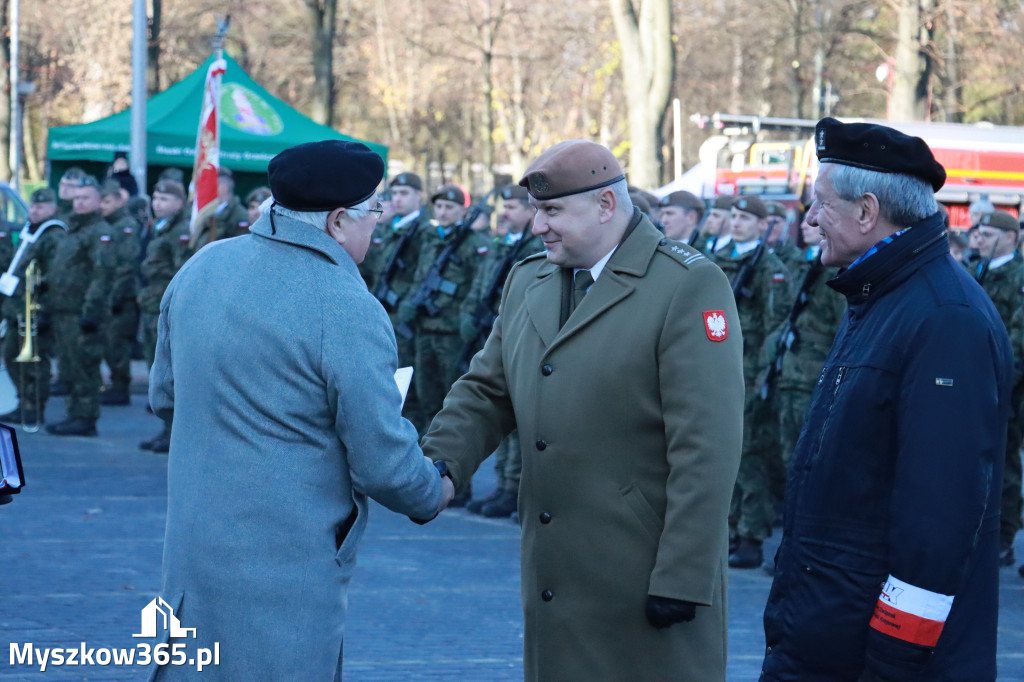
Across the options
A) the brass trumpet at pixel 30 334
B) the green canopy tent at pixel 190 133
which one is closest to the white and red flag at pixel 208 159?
the brass trumpet at pixel 30 334

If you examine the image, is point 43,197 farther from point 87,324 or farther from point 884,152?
point 884,152

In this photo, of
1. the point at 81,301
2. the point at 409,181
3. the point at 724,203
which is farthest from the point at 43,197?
the point at 724,203

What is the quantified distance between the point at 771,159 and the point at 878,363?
22956 mm

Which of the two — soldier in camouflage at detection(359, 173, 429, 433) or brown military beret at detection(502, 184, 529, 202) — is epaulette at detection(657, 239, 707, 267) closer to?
brown military beret at detection(502, 184, 529, 202)

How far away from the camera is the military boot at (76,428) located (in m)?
12.1

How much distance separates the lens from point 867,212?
2.96 m

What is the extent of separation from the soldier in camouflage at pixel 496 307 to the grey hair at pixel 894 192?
6176 mm

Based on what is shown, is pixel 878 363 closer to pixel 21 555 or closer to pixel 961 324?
pixel 961 324

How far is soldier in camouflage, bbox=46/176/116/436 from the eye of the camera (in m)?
12.1

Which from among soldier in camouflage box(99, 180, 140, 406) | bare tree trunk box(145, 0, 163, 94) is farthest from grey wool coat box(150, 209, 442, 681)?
bare tree trunk box(145, 0, 163, 94)

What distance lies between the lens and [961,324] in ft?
9.05

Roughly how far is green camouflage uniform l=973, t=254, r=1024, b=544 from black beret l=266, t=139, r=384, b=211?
5820 mm

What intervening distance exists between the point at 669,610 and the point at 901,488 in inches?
28.0

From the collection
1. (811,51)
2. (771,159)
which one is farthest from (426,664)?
(811,51)
